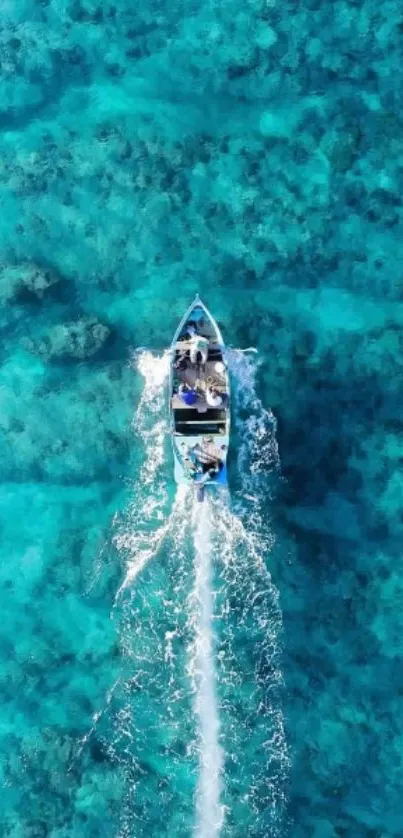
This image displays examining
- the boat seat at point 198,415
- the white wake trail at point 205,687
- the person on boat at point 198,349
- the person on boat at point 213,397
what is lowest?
the white wake trail at point 205,687

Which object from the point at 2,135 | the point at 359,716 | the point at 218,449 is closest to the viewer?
the point at 218,449

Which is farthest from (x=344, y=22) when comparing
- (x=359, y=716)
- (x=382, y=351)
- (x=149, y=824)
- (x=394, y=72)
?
(x=149, y=824)

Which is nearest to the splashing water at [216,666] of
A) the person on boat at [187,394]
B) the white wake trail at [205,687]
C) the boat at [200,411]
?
the white wake trail at [205,687]

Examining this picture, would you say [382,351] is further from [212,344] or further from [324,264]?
[212,344]

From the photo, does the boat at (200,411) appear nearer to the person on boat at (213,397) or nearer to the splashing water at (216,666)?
the person on boat at (213,397)

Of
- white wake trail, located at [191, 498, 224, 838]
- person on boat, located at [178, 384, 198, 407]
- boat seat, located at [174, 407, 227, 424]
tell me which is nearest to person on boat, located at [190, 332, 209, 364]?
person on boat, located at [178, 384, 198, 407]

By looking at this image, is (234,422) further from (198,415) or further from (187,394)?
(187,394)
